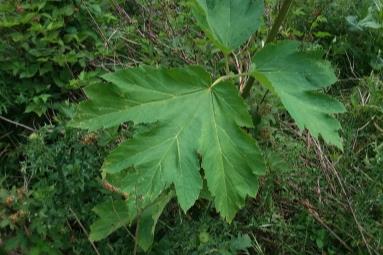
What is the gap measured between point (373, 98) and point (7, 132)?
1895 mm

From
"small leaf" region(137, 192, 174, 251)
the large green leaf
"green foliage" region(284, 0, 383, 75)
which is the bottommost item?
"small leaf" region(137, 192, 174, 251)

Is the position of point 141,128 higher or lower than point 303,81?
lower

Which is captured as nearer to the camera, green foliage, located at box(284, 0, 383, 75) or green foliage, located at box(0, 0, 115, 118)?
green foliage, located at box(0, 0, 115, 118)

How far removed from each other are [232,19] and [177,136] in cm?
45

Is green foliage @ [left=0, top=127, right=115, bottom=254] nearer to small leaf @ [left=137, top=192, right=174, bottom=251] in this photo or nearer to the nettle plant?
small leaf @ [left=137, top=192, right=174, bottom=251]

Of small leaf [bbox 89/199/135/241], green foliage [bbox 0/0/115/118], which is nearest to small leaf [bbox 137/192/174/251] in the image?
small leaf [bbox 89/199/135/241]

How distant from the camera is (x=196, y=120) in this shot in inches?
67.0

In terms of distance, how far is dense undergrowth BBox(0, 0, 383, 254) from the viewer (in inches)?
85.9

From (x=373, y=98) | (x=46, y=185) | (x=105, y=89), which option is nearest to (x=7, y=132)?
(x=46, y=185)

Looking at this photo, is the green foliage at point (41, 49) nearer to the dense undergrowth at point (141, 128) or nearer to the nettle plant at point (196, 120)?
the dense undergrowth at point (141, 128)

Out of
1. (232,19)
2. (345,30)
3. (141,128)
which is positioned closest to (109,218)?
(141,128)

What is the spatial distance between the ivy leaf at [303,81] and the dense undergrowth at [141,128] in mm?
461

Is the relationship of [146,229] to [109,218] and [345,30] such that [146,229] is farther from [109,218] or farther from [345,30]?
[345,30]

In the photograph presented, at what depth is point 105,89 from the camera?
5.63 feet
